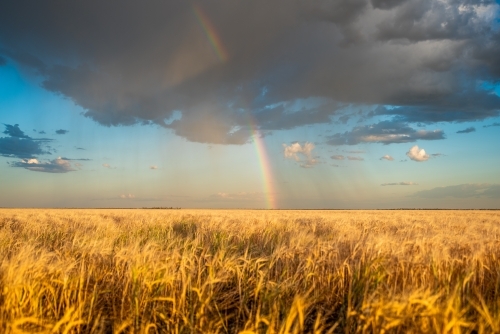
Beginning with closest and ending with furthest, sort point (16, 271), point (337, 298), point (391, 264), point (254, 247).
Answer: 1. point (16, 271)
2. point (337, 298)
3. point (391, 264)
4. point (254, 247)

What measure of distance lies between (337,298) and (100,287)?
2832 mm

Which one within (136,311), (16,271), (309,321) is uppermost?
(16,271)

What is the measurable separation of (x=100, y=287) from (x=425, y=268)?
4104 millimetres

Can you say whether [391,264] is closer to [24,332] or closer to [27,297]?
[24,332]

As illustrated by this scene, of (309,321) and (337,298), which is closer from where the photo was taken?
(309,321)

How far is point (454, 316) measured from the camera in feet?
9.11

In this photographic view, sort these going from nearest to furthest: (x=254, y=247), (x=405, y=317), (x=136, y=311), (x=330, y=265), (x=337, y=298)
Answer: (x=405, y=317) → (x=136, y=311) → (x=337, y=298) → (x=330, y=265) → (x=254, y=247)

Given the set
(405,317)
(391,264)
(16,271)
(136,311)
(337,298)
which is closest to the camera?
(405,317)

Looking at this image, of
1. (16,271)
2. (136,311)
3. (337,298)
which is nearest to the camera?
(136,311)

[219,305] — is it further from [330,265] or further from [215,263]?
[330,265]

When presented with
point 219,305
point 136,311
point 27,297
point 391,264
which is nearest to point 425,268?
point 391,264

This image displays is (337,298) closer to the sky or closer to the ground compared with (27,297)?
closer to the ground

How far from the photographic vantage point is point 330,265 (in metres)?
4.65

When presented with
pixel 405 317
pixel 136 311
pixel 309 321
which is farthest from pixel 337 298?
pixel 136 311
